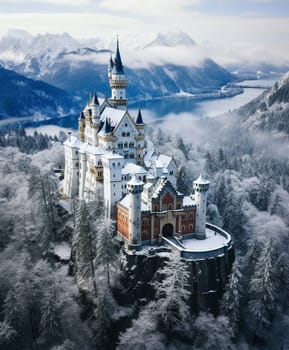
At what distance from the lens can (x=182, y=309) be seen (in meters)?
44.2

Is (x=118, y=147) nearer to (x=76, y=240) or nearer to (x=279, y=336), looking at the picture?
(x=76, y=240)

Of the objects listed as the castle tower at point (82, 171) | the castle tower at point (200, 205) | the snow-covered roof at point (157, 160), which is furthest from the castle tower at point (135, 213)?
the castle tower at point (82, 171)

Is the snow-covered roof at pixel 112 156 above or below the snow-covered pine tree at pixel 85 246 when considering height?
above

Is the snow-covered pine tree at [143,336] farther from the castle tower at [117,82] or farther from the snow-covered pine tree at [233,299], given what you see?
the castle tower at [117,82]

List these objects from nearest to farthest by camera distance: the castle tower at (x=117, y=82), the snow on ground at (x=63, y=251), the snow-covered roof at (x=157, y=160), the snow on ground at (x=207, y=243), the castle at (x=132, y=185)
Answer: the snow on ground at (x=207, y=243) → the castle at (x=132, y=185) → the snow on ground at (x=63, y=251) → the snow-covered roof at (x=157, y=160) → the castle tower at (x=117, y=82)

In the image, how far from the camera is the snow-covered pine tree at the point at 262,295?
48.4 m

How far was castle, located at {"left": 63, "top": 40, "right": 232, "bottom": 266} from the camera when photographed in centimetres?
5144

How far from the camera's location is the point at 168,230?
53750 millimetres

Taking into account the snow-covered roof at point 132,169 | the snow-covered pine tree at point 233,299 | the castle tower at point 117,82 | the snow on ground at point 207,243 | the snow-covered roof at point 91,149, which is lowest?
the snow-covered pine tree at point 233,299

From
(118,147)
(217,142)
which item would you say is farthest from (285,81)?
(118,147)

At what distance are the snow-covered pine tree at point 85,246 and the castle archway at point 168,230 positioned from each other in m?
10.2

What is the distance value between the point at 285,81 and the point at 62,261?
16055 centimetres

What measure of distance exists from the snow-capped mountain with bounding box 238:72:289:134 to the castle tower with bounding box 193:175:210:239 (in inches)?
4894

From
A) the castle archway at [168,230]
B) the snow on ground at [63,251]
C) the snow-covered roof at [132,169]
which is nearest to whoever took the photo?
the castle archway at [168,230]
